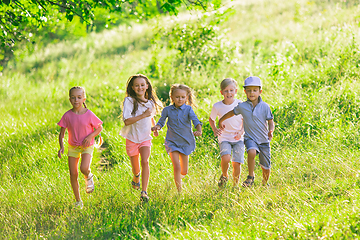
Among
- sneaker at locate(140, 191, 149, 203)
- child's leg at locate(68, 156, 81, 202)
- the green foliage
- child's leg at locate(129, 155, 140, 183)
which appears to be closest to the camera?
sneaker at locate(140, 191, 149, 203)

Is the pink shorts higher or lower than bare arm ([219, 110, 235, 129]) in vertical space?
lower

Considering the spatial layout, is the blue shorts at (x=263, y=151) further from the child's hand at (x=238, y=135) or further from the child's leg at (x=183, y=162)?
the child's leg at (x=183, y=162)

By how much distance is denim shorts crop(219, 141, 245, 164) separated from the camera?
440 centimetres

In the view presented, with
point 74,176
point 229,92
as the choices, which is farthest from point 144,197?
point 229,92

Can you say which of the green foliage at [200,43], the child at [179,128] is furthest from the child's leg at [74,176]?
the green foliage at [200,43]

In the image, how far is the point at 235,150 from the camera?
4.45 m

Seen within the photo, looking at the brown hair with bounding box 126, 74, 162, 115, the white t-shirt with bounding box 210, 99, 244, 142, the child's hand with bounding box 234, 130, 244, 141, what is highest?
the brown hair with bounding box 126, 74, 162, 115

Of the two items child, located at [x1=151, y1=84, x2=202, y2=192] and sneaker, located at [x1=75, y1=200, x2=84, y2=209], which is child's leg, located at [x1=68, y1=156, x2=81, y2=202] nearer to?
sneaker, located at [x1=75, y1=200, x2=84, y2=209]

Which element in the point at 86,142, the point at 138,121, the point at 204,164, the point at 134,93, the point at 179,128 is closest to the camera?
the point at 86,142

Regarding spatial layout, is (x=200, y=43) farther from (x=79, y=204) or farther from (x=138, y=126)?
(x=79, y=204)

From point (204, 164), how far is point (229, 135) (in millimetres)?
889

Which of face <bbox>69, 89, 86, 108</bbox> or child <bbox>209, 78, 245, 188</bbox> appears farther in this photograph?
child <bbox>209, 78, 245, 188</bbox>

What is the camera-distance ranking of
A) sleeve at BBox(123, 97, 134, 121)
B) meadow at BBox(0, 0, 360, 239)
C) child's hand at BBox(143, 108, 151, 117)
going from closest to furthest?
meadow at BBox(0, 0, 360, 239), child's hand at BBox(143, 108, 151, 117), sleeve at BBox(123, 97, 134, 121)

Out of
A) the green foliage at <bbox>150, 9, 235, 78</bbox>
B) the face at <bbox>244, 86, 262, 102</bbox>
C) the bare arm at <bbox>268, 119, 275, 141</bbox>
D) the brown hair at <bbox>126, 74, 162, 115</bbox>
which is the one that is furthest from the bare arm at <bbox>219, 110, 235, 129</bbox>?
the green foliage at <bbox>150, 9, 235, 78</bbox>
